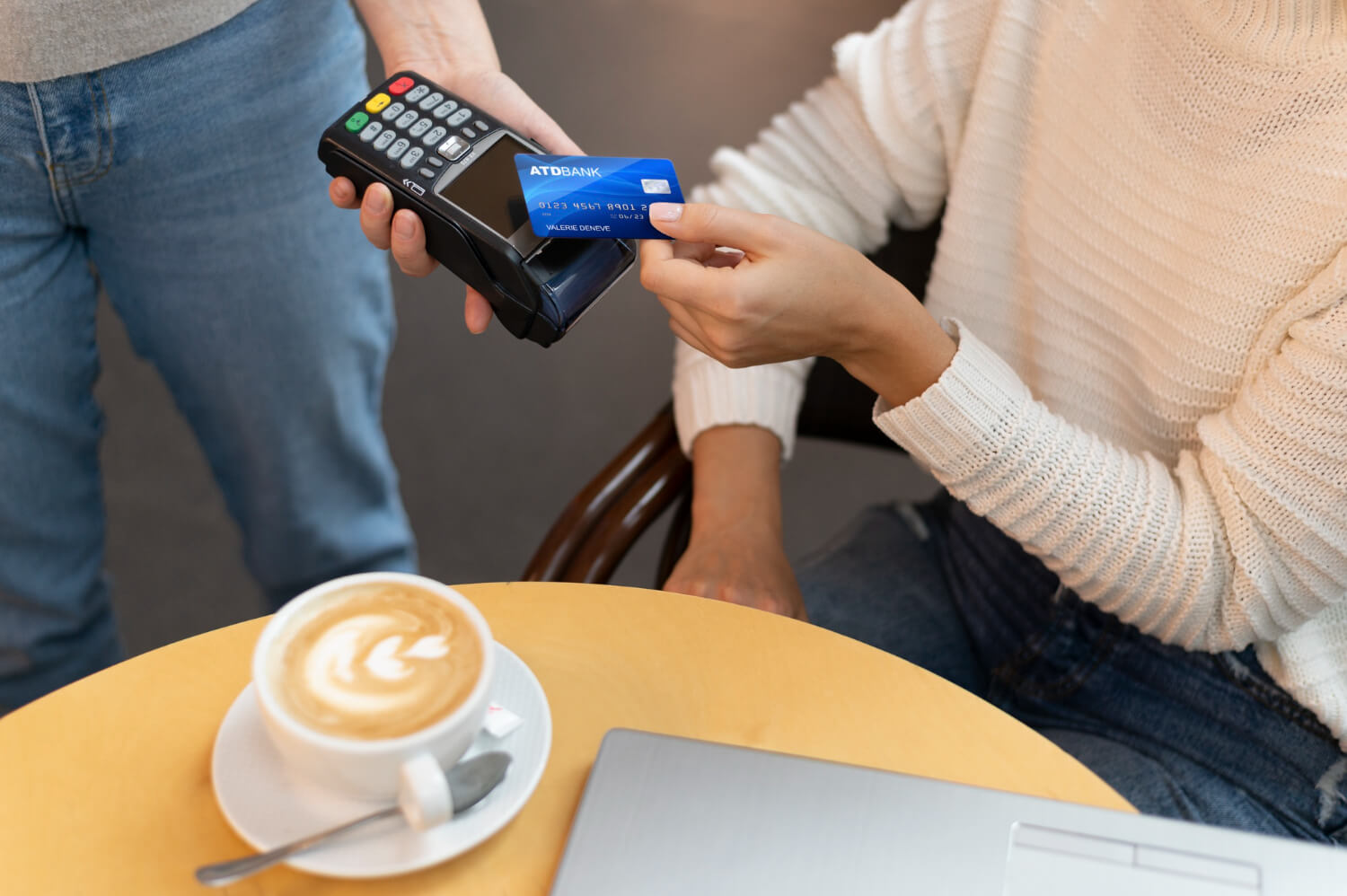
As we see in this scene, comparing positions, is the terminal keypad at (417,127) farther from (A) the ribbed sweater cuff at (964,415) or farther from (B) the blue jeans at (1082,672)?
(B) the blue jeans at (1082,672)

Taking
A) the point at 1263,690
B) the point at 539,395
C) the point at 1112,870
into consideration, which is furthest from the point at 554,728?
the point at 539,395

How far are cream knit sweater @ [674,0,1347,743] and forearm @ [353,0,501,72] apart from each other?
0.34 metres

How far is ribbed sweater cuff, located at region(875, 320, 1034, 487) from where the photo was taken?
28.3 inches

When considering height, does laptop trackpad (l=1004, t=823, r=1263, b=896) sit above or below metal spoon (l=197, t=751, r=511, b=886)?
above

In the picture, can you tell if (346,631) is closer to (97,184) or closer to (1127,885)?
(1127,885)

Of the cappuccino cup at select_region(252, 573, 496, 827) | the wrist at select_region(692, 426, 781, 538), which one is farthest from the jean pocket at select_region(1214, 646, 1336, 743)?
the cappuccino cup at select_region(252, 573, 496, 827)

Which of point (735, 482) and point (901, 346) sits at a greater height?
point (901, 346)

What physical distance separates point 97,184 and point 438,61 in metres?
0.29

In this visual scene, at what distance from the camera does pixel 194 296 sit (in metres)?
0.95

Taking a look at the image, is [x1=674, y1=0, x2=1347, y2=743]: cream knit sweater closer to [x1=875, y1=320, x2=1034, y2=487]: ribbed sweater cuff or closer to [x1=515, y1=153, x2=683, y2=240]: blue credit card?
[x1=875, y1=320, x2=1034, y2=487]: ribbed sweater cuff

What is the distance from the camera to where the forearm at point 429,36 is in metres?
0.92

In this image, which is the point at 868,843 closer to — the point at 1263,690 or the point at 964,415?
the point at 964,415

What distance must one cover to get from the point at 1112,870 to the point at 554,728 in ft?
0.92

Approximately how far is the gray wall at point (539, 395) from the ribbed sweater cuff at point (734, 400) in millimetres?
626
